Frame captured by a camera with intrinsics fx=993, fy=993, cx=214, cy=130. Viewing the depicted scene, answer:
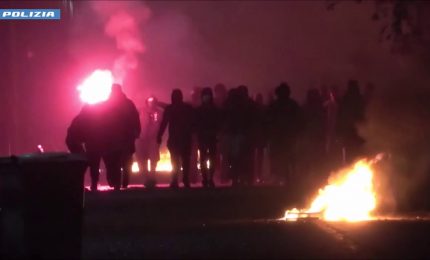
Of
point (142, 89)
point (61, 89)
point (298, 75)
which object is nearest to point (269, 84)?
point (298, 75)

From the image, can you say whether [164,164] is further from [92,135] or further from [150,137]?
[92,135]

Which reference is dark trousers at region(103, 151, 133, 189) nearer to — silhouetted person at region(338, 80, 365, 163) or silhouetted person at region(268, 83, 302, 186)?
silhouetted person at region(268, 83, 302, 186)

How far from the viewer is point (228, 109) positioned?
17.1 meters

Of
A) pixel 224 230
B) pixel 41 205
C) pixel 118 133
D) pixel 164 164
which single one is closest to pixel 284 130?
pixel 118 133

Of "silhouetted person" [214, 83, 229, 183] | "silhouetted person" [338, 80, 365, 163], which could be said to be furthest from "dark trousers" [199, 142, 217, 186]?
"silhouetted person" [338, 80, 365, 163]

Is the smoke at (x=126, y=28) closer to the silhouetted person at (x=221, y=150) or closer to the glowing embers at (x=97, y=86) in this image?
the glowing embers at (x=97, y=86)

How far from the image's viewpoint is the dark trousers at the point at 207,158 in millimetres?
16969

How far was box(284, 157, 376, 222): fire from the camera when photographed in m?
14.6

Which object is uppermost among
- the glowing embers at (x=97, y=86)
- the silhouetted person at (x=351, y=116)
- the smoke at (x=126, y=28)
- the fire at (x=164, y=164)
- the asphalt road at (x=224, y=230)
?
the smoke at (x=126, y=28)

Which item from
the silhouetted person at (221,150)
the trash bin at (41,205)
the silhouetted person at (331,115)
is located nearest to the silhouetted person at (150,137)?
the silhouetted person at (221,150)

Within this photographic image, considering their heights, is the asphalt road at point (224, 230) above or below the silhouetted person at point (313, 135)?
below

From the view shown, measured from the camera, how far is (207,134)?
669 inches

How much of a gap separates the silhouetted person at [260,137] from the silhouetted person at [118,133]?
2184 mm

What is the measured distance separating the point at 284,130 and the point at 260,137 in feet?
3.75
